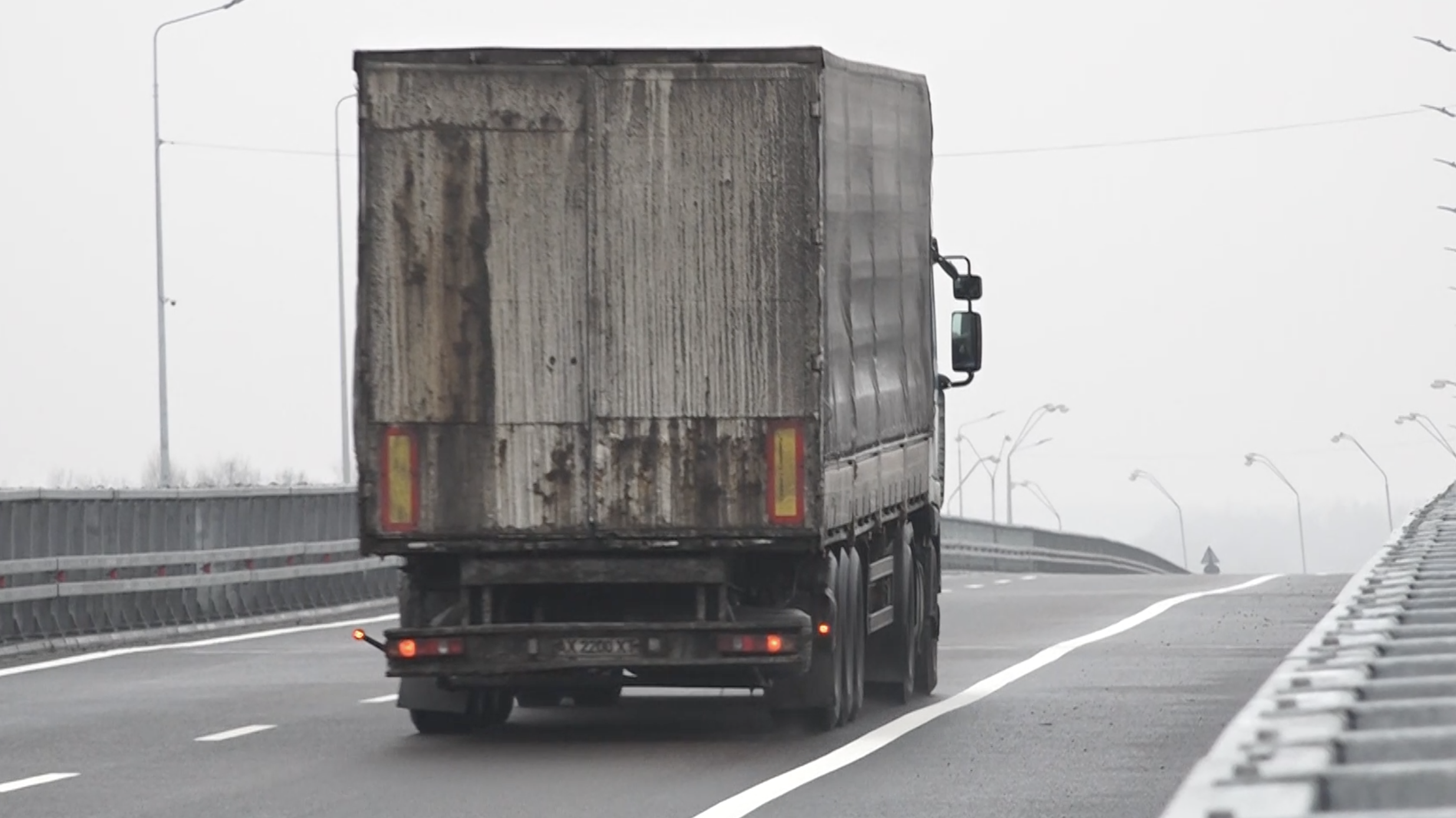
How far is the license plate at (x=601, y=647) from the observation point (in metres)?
14.5

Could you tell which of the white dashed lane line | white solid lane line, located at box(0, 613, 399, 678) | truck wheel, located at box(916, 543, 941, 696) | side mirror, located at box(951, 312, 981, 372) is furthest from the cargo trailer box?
the white dashed lane line

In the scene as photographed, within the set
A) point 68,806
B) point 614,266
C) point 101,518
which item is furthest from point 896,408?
point 101,518

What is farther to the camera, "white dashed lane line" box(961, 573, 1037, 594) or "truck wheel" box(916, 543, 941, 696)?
"white dashed lane line" box(961, 573, 1037, 594)

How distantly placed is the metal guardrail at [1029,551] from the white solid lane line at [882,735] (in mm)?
25442

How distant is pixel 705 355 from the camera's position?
14.8 m

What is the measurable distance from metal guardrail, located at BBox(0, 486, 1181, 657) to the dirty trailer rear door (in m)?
8.54

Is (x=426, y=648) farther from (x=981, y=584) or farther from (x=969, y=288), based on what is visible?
(x=981, y=584)

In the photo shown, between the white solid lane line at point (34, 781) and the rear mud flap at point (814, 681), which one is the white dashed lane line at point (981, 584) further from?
the white solid lane line at point (34, 781)

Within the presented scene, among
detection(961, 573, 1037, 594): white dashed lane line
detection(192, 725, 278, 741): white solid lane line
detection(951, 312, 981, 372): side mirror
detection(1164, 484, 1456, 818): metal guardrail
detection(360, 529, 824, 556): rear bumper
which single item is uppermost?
detection(951, 312, 981, 372): side mirror

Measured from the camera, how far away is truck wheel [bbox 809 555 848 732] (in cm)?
1503

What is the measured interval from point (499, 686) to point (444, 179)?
2557 millimetres

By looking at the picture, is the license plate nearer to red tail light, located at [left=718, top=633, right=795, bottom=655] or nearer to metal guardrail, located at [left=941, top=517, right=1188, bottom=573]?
red tail light, located at [left=718, top=633, right=795, bottom=655]

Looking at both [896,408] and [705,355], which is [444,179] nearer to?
[705,355]

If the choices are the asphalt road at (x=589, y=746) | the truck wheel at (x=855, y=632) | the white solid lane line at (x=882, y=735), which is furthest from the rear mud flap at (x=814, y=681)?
the truck wheel at (x=855, y=632)
